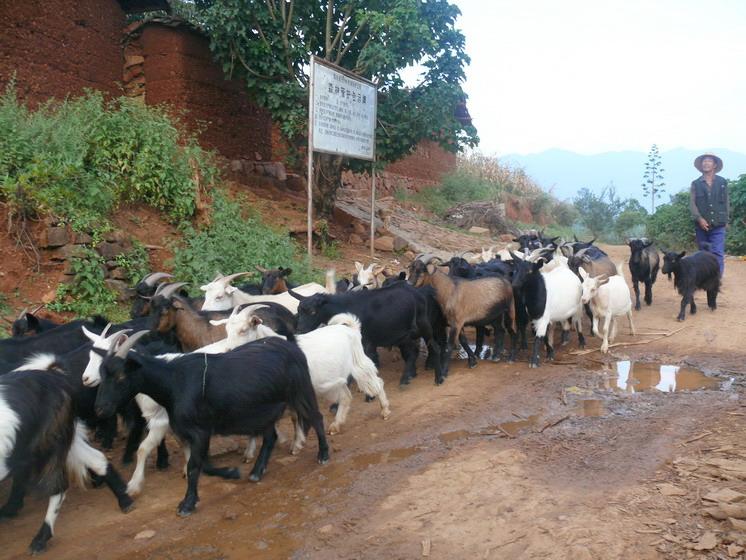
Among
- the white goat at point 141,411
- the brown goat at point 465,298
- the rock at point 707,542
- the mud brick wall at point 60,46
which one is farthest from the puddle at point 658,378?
the mud brick wall at point 60,46

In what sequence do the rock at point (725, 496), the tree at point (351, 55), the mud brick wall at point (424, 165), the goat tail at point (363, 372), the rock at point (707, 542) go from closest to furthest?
the rock at point (707, 542)
the rock at point (725, 496)
the goat tail at point (363, 372)
the tree at point (351, 55)
the mud brick wall at point (424, 165)

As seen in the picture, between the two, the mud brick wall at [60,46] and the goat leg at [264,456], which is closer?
the goat leg at [264,456]

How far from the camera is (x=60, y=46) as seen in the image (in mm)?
10188

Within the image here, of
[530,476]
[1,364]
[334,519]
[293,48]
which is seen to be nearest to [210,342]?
[1,364]

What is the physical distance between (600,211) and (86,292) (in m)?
19.7

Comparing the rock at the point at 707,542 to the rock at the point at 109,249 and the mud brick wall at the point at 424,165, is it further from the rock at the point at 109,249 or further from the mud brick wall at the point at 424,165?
the mud brick wall at the point at 424,165

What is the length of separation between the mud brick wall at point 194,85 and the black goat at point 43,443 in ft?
25.5

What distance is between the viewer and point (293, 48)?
11.2m

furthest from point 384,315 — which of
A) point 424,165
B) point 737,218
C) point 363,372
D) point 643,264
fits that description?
point 424,165

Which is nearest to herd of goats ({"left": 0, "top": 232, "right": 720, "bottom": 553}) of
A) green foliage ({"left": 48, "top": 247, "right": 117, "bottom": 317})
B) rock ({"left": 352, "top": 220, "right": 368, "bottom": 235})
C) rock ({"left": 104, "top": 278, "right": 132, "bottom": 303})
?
green foliage ({"left": 48, "top": 247, "right": 117, "bottom": 317})

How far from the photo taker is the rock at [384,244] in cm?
1309

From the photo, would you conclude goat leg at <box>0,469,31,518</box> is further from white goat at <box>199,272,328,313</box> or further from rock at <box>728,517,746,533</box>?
rock at <box>728,517,746,533</box>

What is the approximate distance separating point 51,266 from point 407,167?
1397cm

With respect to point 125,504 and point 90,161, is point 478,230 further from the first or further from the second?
point 125,504
